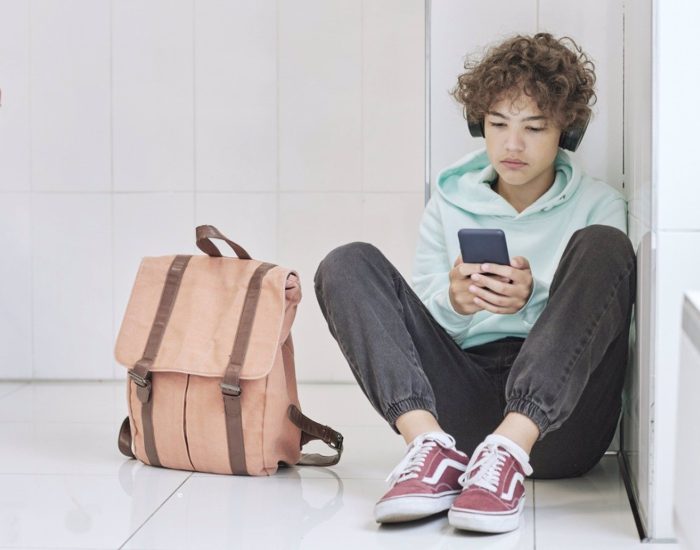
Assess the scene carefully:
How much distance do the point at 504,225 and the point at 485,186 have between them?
80 mm

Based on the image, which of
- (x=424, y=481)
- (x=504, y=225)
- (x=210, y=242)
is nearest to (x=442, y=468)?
(x=424, y=481)

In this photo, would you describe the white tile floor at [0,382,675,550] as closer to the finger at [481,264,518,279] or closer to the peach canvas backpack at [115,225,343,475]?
the peach canvas backpack at [115,225,343,475]

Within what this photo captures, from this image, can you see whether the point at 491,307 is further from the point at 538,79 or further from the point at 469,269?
the point at 538,79

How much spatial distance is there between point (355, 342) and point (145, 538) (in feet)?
1.35

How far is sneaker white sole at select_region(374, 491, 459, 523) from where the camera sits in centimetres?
149

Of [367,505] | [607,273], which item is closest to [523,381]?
[607,273]

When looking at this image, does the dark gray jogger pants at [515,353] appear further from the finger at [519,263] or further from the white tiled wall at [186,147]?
the white tiled wall at [186,147]

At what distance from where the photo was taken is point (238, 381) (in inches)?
69.6

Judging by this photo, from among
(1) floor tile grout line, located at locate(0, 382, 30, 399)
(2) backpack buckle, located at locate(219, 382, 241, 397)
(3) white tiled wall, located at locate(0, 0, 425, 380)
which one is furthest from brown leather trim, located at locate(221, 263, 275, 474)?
(1) floor tile grout line, located at locate(0, 382, 30, 399)

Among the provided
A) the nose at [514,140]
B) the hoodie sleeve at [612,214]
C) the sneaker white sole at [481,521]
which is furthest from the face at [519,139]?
the sneaker white sole at [481,521]

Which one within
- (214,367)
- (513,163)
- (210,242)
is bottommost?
(214,367)

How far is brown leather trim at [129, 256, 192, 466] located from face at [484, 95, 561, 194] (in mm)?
584

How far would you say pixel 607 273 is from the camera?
5.08 ft

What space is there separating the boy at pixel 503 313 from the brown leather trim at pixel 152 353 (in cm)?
33
